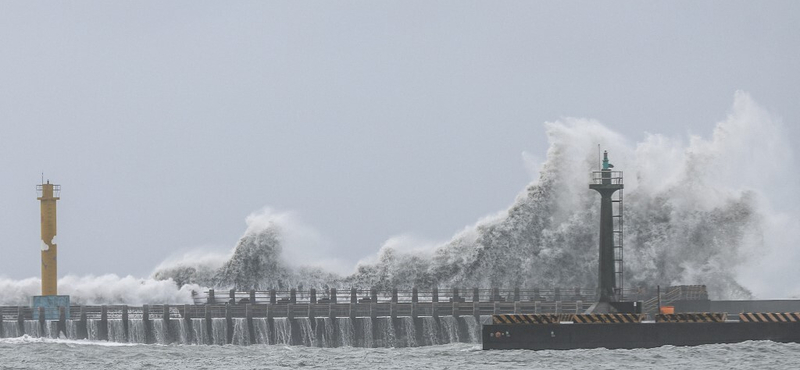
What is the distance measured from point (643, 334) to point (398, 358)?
900 cm

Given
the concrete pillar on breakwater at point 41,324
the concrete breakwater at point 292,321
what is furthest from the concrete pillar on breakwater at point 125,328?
the concrete pillar on breakwater at point 41,324

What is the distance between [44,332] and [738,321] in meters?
31.9

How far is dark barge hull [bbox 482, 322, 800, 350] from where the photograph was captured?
222 feet

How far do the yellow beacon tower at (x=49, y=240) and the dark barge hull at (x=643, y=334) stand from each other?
27075mm

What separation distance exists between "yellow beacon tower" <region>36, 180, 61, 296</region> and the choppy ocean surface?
944 centimetres

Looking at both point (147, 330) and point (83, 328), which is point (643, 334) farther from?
point (83, 328)

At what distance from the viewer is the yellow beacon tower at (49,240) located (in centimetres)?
8681

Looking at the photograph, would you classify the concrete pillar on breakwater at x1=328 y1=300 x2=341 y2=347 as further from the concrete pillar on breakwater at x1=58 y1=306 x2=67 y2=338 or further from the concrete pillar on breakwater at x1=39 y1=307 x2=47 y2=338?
the concrete pillar on breakwater at x1=39 y1=307 x2=47 y2=338

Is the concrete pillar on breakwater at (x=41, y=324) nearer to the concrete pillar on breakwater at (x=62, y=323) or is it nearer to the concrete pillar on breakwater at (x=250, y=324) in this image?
the concrete pillar on breakwater at (x=62, y=323)

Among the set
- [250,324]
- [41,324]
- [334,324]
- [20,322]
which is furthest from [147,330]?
[334,324]

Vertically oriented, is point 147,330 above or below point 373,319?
below

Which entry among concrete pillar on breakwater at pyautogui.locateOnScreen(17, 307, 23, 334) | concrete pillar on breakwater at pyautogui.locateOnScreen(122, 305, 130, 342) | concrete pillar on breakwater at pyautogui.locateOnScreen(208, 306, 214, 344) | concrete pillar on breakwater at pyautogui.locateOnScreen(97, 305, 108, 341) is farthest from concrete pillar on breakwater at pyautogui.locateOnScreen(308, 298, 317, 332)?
concrete pillar on breakwater at pyautogui.locateOnScreen(17, 307, 23, 334)

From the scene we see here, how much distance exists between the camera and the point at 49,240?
87.4 m

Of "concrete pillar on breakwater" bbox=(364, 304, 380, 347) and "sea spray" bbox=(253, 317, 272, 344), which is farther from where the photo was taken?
"sea spray" bbox=(253, 317, 272, 344)
